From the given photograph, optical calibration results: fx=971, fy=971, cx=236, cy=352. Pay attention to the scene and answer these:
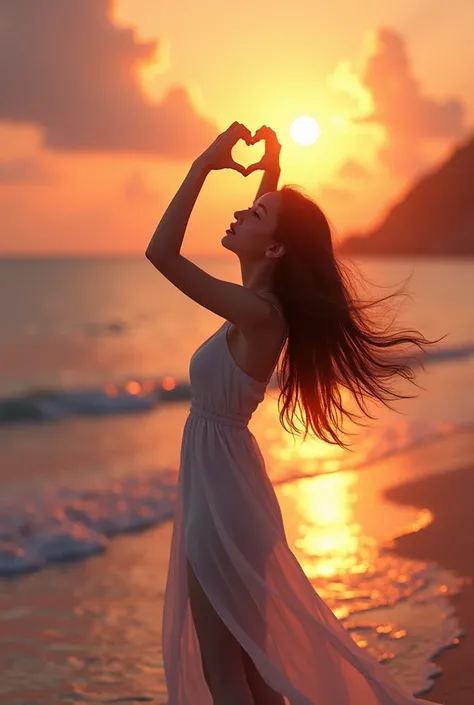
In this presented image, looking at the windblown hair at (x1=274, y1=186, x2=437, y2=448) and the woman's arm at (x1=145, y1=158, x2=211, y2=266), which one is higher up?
the woman's arm at (x1=145, y1=158, x2=211, y2=266)

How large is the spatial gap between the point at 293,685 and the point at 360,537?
4.48m

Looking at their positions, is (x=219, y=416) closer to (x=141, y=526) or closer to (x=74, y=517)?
(x=141, y=526)

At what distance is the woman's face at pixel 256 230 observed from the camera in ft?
11.6

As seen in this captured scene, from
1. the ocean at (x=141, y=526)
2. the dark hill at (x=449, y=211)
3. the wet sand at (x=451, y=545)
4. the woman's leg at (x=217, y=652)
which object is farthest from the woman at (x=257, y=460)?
the dark hill at (x=449, y=211)

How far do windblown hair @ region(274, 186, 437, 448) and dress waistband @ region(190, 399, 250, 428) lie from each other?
0.22 meters

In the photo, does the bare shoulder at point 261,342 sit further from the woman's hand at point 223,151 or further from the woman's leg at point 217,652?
the woman's leg at point 217,652

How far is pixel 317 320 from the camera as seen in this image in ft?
11.5

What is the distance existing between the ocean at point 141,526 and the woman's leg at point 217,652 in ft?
5.44

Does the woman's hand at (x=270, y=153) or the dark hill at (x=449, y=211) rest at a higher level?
the dark hill at (x=449, y=211)

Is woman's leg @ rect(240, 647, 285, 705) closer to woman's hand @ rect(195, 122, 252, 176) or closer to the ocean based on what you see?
the ocean

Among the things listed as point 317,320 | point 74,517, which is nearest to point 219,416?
point 317,320

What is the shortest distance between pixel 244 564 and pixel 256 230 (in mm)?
1202

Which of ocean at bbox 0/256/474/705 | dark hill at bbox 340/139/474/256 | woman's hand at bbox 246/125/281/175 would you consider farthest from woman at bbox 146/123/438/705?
dark hill at bbox 340/139/474/256

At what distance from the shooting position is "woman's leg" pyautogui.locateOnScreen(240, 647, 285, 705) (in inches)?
145
